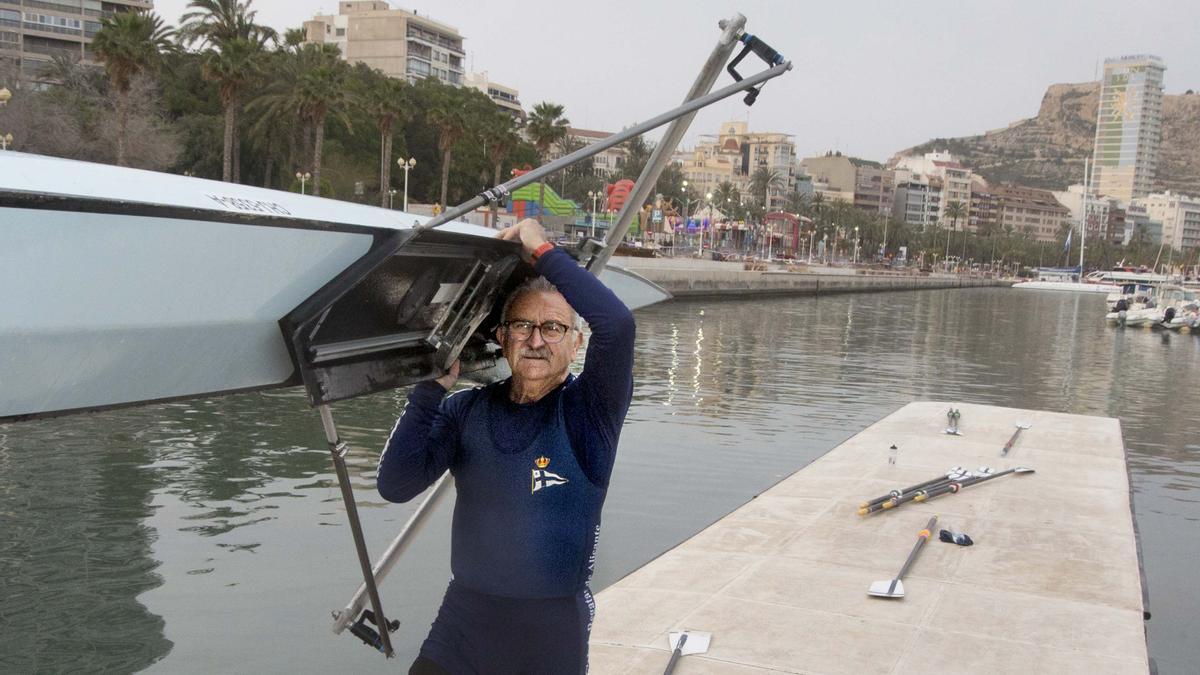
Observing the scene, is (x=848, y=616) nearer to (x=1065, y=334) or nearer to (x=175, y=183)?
(x=175, y=183)

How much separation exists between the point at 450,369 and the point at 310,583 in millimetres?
6175

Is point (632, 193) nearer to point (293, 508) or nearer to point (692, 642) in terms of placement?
point (692, 642)

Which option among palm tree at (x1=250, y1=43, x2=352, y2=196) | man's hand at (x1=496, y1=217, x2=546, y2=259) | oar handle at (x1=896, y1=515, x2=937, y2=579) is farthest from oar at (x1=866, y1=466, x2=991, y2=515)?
palm tree at (x1=250, y1=43, x2=352, y2=196)

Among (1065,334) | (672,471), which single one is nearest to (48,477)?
(672,471)

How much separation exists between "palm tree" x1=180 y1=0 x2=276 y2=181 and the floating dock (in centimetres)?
3860

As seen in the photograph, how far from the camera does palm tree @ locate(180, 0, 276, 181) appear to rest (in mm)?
50906

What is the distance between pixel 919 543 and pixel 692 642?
317cm

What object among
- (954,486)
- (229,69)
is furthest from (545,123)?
(954,486)

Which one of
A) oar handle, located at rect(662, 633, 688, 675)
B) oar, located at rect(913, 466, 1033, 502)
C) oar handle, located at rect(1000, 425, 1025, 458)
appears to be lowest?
oar handle, located at rect(1000, 425, 1025, 458)

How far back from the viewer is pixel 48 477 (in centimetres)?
1261

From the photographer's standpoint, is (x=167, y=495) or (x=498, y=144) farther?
(x=498, y=144)

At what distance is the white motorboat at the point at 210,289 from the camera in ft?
9.00

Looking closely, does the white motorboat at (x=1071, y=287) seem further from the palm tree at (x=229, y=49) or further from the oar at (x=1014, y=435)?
the oar at (x=1014, y=435)

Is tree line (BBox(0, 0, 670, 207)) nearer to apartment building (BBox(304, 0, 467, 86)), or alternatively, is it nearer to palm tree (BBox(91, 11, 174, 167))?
→ palm tree (BBox(91, 11, 174, 167))
